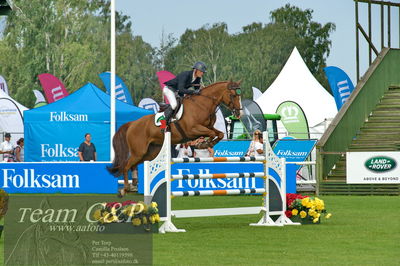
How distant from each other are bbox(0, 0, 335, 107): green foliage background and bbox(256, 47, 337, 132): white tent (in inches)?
942

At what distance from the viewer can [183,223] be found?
15.9 metres

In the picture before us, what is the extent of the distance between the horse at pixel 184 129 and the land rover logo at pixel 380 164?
795 centimetres

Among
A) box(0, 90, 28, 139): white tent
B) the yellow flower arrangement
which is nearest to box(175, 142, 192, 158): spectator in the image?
the yellow flower arrangement

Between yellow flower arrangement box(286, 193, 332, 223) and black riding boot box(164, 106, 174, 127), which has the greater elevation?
black riding boot box(164, 106, 174, 127)

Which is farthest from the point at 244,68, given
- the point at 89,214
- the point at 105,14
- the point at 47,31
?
the point at 89,214

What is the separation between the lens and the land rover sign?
81.9 feet

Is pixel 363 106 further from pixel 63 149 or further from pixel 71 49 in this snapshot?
pixel 71 49

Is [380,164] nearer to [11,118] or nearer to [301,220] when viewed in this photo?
[301,220]

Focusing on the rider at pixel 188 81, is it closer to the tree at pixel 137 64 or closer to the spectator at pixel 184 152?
the spectator at pixel 184 152

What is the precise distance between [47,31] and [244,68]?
31.1m

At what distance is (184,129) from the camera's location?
17.3m

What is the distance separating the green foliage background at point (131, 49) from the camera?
73500mm

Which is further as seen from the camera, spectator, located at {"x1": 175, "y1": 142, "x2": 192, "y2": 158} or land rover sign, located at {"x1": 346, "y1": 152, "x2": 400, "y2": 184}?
spectator, located at {"x1": 175, "y1": 142, "x2": 192, "y2": 158}

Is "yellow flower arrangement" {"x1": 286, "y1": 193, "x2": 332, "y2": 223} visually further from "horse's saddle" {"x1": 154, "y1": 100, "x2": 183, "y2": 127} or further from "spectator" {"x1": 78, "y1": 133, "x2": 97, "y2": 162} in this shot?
"spectator" {"x1": 78, "y1": 133, "x2": 97, "y2": 162}
